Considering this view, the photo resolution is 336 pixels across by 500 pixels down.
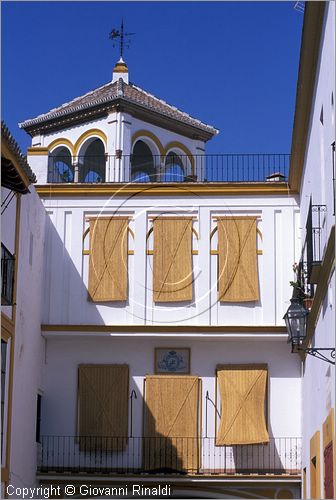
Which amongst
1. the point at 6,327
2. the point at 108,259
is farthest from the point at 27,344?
the point at 108,259

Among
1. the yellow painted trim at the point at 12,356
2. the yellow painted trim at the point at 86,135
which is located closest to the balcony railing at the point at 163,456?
the yellow painted trim at the point at 12,356

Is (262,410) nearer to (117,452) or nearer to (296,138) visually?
(117,452)

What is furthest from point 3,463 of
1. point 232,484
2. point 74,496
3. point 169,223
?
point 169,223

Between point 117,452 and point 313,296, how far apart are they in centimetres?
765

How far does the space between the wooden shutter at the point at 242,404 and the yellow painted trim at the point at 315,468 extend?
12.4ft

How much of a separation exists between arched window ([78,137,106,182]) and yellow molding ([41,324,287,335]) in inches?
238

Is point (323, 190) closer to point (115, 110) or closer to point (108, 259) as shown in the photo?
point (108, 259)

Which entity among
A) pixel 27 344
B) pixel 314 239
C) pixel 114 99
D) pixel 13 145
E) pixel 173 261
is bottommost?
pixel 27 344

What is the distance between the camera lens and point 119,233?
2448 cm

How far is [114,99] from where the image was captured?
28.2m

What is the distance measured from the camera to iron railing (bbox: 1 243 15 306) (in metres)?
20.1

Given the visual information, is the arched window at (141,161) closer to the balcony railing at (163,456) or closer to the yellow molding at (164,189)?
the yellow molding at (164,189)

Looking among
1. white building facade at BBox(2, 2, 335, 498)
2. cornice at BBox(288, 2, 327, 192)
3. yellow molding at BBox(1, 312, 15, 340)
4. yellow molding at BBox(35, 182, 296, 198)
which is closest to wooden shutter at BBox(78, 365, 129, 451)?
white building facade at BBox(2, 2, 335, 498)

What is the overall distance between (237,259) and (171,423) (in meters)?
3.77
